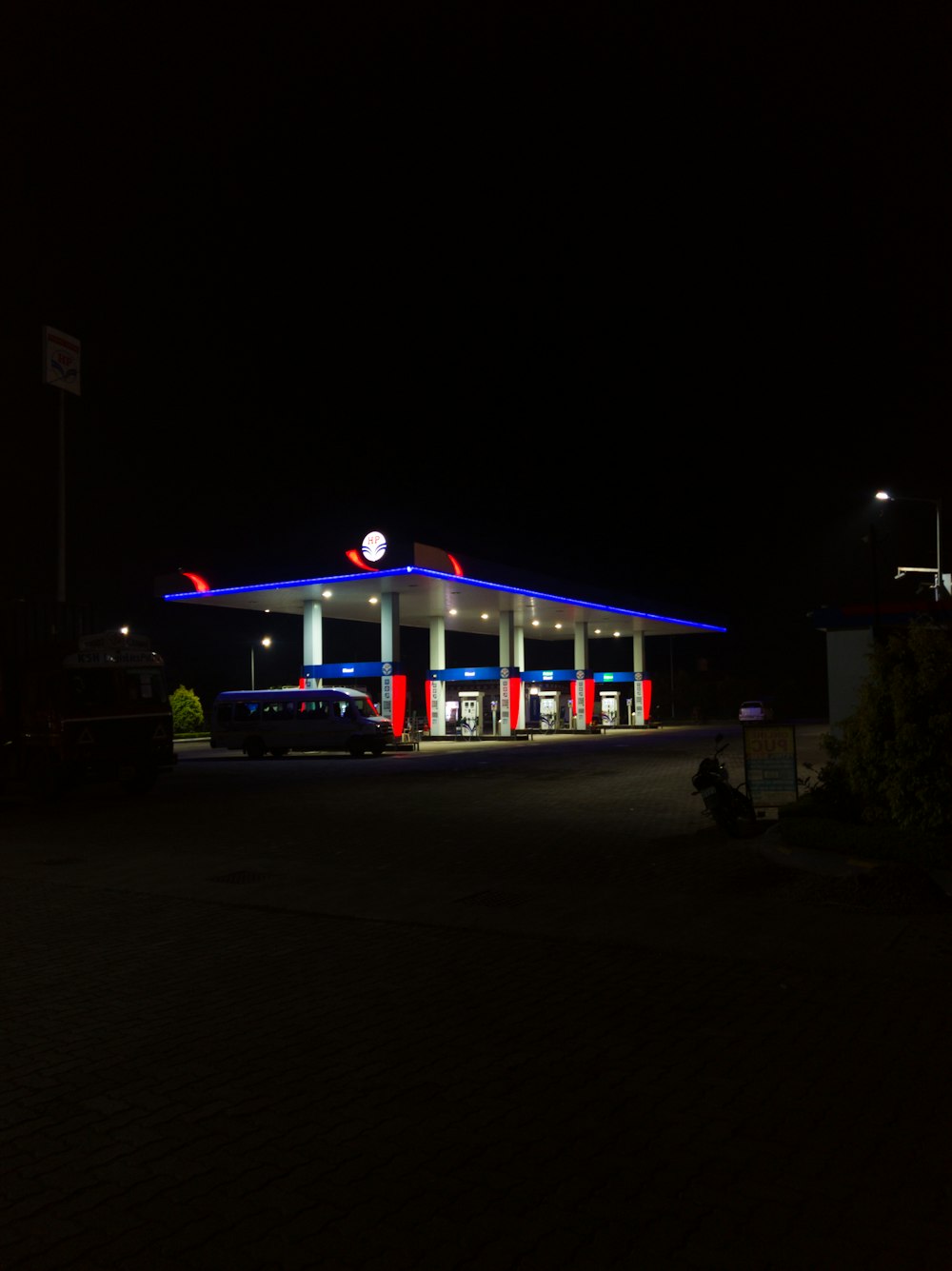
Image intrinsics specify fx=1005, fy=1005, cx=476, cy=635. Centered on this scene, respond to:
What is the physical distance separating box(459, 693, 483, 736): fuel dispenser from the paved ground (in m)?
40.1

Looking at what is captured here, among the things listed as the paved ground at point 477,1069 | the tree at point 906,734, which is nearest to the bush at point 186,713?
the paved ground at point 477,1069

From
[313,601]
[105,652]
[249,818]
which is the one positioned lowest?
[249,818]

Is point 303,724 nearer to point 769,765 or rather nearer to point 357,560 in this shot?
point 357,560

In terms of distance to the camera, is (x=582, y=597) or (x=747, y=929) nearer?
(x=747, y=929)

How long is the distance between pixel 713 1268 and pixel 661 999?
3.15m

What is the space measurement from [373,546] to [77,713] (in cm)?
1909

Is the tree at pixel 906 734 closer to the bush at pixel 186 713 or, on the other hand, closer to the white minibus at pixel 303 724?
the white minibus at pixel 303 724

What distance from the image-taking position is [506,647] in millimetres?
52406

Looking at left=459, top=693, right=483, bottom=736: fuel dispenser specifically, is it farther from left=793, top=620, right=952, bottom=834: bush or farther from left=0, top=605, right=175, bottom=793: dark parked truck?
left=793, top=620, right=952, bottom=834: bush

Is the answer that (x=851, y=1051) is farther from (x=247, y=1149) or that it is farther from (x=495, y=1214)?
(x=247, y=1149)

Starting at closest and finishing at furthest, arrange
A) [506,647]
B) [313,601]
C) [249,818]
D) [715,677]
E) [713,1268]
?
[713,1268] < [249,818] < [313,601] < [506,647] < [715,677]

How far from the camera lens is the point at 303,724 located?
117ft

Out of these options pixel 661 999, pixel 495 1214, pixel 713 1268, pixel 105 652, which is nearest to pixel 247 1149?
pixel 495 1214

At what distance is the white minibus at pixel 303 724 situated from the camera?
35.5m
